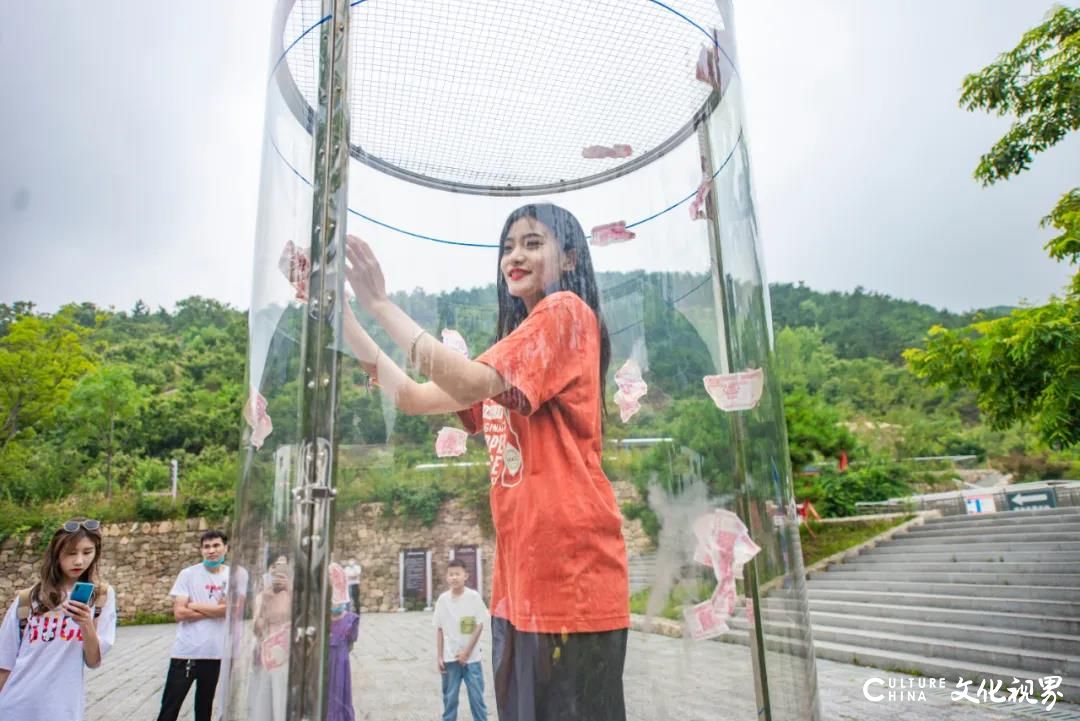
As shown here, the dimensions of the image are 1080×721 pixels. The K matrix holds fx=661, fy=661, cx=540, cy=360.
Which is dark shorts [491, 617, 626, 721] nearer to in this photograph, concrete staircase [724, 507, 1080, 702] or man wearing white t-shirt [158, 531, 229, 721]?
man wearing white t-shirt [158, 531, 229, 721]

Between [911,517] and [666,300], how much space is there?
17609mm

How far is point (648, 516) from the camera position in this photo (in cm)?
131

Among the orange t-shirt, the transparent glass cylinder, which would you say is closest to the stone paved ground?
the transparent glass cylinder

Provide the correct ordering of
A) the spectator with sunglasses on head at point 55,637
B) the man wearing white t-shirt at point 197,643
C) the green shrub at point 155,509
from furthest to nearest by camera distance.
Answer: the green shrub at point 155,509 < the man wearing white t-shirt at point 197,643 < the spectator with sunglasses on head at point 55,637

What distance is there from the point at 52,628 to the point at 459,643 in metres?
2.34

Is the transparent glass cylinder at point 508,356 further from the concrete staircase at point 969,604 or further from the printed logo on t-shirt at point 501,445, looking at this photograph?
the concrete staircase at point 969,604

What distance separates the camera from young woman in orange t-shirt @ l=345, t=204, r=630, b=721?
1.19 meters

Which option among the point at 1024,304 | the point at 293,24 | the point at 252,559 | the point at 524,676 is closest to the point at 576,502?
the point at 524,676

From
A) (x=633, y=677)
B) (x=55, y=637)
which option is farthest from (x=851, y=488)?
(x=633, y=677)

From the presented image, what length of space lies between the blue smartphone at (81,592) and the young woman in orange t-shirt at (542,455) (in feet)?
7.13

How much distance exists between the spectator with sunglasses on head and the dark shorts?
2241 millimetres

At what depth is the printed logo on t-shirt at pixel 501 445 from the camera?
1273 mm

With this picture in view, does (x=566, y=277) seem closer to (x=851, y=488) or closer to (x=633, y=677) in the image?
(x=633, y=677)

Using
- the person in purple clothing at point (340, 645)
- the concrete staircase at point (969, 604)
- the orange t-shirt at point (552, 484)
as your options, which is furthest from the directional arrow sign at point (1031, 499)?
the person in purple clothing at point (340, 645)
